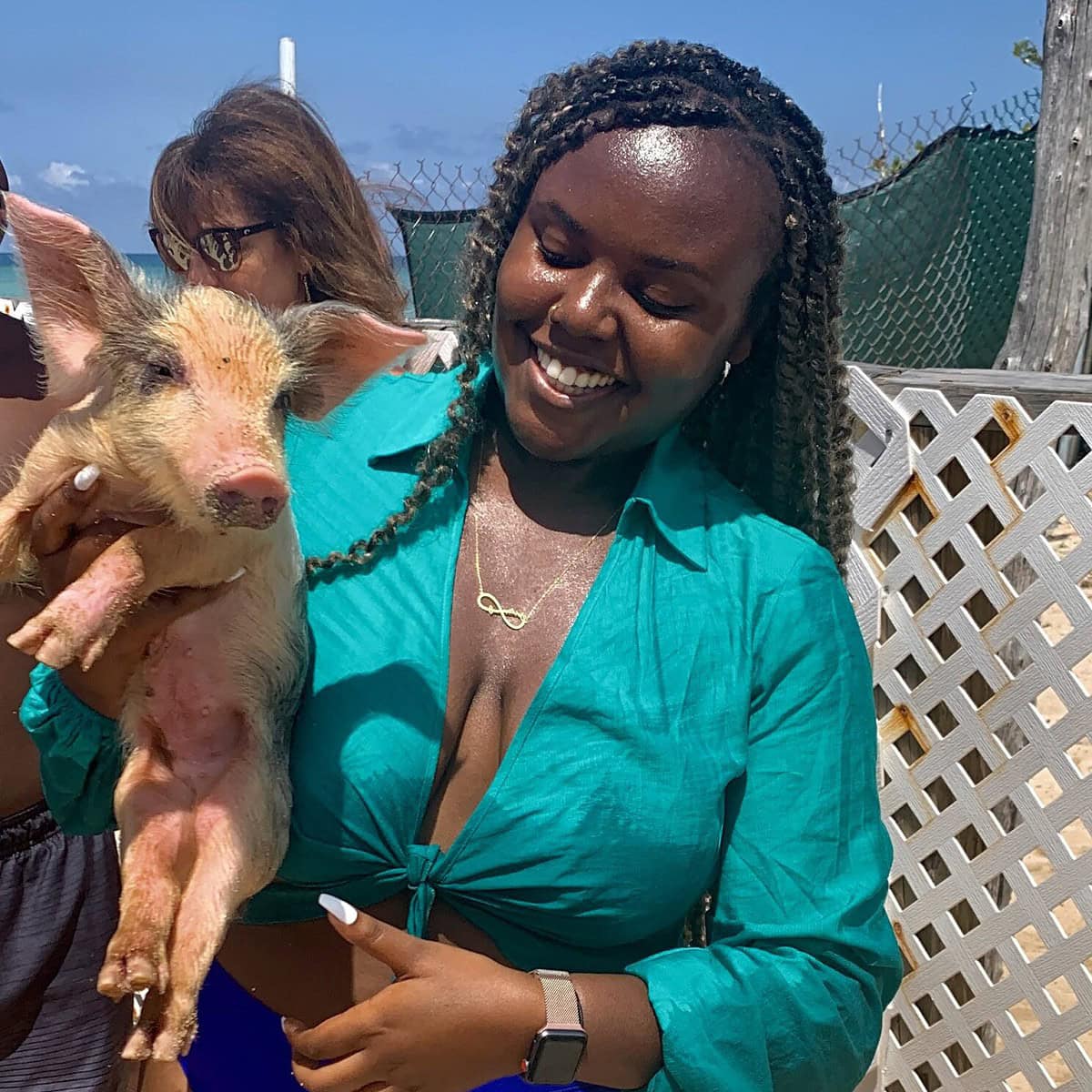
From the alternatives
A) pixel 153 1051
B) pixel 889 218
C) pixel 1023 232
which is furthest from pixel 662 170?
pixel 1023 232

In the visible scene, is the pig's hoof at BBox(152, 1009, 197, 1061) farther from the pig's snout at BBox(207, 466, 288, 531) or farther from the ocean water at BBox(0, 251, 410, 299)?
the ocean water at BBox(0, 251, 410, 299)

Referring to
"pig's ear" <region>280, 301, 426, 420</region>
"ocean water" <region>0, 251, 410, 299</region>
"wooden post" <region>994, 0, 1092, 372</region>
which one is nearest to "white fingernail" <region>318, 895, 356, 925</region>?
"pig's ear" <region>280, 301, 426, 420</region>

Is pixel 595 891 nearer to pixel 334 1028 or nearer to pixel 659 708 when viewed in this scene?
pixel 659 708

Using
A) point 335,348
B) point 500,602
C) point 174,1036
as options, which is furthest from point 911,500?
point 174,1036

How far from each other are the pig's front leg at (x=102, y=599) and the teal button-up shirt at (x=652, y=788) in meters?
0.23

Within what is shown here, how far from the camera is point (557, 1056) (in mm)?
1528

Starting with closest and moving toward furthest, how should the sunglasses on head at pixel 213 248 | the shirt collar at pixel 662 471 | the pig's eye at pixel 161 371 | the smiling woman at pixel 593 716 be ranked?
the smiling woman at pixel 593 716 → the pig's eye at pixel 161 371 → the shirt collar at pixel 662 471 → the sunglasses on head at pixel 213 248

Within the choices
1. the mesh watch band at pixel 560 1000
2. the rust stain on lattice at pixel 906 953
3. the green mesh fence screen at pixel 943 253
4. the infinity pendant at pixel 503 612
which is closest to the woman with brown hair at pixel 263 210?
the infinity pendant at pixel 503 612

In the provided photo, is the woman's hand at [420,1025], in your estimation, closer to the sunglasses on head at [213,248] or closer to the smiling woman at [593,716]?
the smiling woman at [593,716]

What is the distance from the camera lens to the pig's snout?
1.54m

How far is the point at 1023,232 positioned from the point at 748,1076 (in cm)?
624

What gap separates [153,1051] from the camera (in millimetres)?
1521

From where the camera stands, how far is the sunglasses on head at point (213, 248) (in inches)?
124

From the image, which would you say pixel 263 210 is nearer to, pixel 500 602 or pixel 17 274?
pixel 17 274
